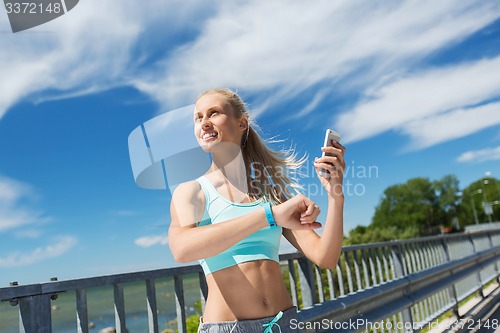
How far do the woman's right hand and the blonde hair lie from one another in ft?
1.50

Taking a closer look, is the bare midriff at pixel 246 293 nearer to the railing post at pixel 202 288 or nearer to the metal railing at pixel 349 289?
the metal railing at pixel 349 289

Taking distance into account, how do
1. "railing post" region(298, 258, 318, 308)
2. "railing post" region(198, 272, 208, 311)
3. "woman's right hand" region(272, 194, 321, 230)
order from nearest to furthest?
"woman's right hand" region(272, 194, 321, 230) → "railing post" region(198, 272, 208, 311) → "railing post" region(298, 258, 318, 308)

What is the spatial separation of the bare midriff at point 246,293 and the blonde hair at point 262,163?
0.37 m

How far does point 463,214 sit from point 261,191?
4467 inches

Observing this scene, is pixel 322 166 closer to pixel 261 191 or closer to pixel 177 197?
pixel 261 191

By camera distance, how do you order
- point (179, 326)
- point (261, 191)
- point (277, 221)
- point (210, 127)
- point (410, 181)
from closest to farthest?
point (277, 221)
point (210, 127)
point (261, 191)
point (179, 326)
point (410, 181)

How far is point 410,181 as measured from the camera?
102m

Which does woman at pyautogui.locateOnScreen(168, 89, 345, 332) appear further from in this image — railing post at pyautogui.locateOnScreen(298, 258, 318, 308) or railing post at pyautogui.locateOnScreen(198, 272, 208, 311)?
railing post at pyautogui.locateOnScreen(298, 258, 318, 308)

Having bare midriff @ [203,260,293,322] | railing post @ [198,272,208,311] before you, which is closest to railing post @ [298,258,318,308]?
railing post @ [198,272,208,311]

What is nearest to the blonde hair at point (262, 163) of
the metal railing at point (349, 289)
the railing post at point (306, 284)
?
the metal railing at point (349, 289)

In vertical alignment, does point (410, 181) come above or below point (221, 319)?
above

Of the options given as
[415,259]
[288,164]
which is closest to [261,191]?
[288,164]

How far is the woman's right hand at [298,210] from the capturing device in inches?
65.5

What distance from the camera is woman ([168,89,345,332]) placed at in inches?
67.1
